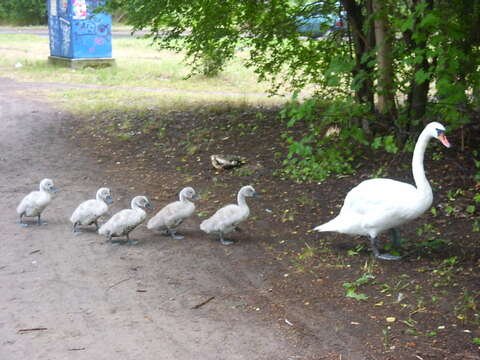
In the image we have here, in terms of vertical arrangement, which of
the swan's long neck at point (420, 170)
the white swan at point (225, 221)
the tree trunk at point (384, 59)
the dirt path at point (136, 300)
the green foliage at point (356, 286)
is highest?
the tree trunk at point (384, 59)

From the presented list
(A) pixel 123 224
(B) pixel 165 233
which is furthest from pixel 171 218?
Answer: (A) pixel 123 224

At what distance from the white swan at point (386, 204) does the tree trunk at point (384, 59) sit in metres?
1.99

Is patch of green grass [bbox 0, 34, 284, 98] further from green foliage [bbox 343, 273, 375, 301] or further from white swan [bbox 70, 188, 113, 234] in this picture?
green foliage [bbox 343, 273, 375, 301]

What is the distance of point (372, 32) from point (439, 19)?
3.32m

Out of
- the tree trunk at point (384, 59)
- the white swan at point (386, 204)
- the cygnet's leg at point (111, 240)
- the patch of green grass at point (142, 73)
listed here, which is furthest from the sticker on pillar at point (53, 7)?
the white swan at point (386, 204)

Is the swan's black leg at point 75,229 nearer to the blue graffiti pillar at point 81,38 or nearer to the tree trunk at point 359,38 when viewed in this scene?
the tree trunk at point 359,38

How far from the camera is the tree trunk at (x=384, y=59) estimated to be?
8.58 metres

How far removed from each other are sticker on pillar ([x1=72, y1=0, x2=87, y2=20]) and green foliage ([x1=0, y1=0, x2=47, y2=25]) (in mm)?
A: 25266

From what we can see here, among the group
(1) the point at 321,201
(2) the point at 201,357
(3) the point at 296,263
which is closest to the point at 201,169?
Answer: (1) the point at 321,201

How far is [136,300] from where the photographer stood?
242 inches

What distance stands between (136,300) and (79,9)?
66.1 feet

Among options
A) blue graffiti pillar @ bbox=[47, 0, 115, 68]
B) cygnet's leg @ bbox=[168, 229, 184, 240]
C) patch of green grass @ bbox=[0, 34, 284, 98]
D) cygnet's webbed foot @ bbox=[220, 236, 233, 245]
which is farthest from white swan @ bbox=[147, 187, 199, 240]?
blue graffiti pillar @ bbox=[47, 0, 115, 68]

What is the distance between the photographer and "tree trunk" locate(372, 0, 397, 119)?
8.58 metres

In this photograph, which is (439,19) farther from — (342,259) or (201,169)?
(201,169)
